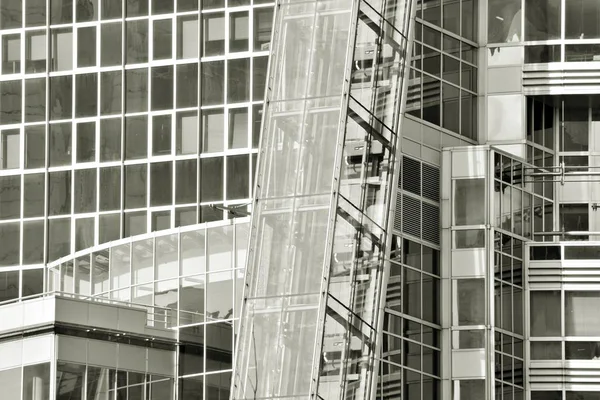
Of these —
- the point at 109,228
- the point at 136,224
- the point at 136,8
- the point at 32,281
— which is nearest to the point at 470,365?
the point at 136,224

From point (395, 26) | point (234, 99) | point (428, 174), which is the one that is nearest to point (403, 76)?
point (395, 26)

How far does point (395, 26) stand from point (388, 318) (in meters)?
8.13

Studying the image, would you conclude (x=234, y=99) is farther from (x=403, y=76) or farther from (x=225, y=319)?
(x=403, y=76)

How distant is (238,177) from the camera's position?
7162cm

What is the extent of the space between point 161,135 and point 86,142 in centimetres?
323

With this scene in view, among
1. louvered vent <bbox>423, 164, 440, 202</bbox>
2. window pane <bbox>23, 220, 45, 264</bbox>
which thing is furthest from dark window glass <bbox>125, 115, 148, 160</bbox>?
louvered vent <bbox>423, 164, 440, 202</bbox>

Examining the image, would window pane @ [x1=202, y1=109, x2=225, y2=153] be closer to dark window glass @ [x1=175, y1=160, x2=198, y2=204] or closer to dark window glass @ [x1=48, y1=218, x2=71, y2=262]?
dark window glass @ [x1=175, y1=160, x2=198, y2=204]

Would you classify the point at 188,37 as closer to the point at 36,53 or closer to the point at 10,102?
the point at 36,53

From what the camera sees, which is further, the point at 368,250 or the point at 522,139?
the point at 522,139

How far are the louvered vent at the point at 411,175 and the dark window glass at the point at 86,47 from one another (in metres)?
17.8

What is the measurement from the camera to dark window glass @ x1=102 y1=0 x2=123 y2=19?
2960 inches

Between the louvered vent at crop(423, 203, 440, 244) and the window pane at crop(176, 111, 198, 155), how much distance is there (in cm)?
1325

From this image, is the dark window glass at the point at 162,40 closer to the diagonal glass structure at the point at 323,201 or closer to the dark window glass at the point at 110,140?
the dark window glass at the point at 110,140

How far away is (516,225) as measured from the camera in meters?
63.1
